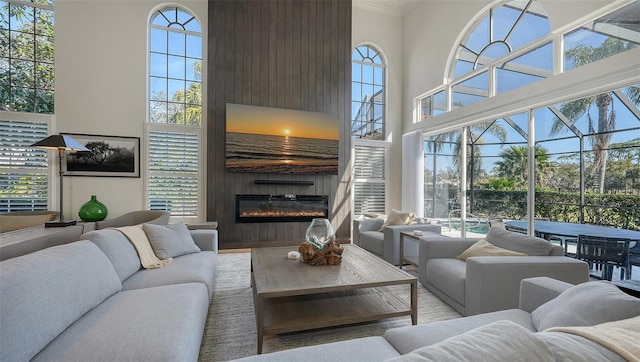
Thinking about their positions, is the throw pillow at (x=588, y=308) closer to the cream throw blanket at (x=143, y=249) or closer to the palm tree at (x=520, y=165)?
the cream throw blanket at (x=143, y=249)

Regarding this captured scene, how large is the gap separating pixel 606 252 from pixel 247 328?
11.3 feet

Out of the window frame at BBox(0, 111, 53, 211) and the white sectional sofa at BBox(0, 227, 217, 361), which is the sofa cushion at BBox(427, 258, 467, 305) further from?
the window frame at BBox(0, 111, 53, 211)

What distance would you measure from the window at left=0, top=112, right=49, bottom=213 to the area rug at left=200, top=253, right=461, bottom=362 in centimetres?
362

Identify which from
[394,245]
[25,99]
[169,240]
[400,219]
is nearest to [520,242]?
[394,245]

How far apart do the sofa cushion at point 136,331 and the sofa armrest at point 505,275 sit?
1914 millimetres

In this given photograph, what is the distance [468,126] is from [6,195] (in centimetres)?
733

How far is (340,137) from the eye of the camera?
17.8 ft

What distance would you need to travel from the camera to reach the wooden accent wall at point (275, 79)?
15.5 feet

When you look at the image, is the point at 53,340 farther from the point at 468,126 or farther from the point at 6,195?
the point at 468,126

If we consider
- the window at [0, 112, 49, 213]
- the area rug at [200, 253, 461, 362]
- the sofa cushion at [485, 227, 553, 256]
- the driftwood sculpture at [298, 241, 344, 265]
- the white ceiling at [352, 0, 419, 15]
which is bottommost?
the area rug at [200, 253, 461, 362]

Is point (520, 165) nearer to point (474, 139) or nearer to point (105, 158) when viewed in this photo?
point (474, 139)

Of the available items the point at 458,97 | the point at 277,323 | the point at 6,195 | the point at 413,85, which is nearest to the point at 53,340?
the point at 277,323

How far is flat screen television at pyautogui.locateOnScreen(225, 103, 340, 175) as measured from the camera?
4664 millimetres

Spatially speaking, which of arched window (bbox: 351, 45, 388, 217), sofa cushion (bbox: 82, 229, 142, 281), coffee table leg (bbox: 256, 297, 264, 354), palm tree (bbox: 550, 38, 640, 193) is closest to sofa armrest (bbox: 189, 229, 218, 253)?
sofa cushion (bbox: 82, 229, 142, 281)
